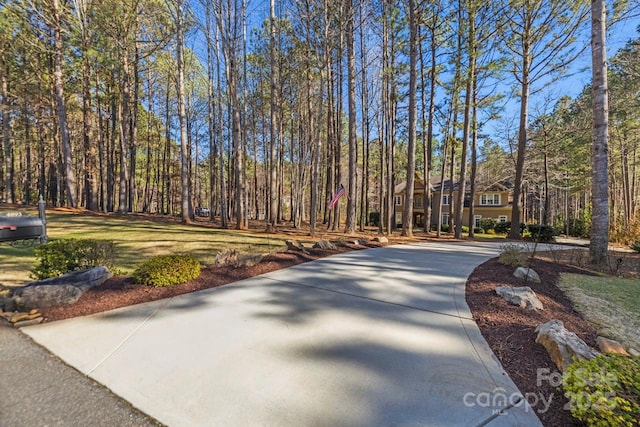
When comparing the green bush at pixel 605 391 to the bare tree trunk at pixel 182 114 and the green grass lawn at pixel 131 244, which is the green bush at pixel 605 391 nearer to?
the green grass lawn at pixel 131 244

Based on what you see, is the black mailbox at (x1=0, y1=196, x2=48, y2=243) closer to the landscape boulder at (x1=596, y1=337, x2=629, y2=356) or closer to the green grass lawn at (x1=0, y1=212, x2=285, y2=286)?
the green grass lawn at (x1=0, y1=212, x2=285, y2=286)

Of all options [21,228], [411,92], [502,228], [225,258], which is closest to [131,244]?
[21,228]

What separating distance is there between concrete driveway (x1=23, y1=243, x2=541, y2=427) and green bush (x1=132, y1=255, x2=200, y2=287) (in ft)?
1.99

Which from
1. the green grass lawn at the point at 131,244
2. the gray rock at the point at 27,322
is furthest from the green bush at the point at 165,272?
the green grass lawn at the point at 131,244

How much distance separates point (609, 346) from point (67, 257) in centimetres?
743

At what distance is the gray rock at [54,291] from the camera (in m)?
3.55

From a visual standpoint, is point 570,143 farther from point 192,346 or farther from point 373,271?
point 192,346

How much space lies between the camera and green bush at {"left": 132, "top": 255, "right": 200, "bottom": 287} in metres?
4.50

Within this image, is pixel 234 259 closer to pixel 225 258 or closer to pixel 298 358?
pixel 225 258

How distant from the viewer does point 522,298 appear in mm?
3658

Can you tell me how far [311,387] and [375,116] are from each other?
64.6 ft

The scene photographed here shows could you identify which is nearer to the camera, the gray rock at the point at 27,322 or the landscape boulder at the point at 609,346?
the landscape boulder at the point at 609,346

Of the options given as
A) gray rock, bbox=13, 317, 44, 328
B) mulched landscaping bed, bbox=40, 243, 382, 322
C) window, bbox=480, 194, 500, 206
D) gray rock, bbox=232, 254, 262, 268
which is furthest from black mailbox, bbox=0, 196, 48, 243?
window, bbox=480, 194, 500, 206

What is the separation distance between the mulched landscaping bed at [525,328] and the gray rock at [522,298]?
0.27 feet
